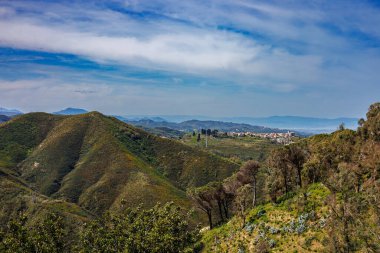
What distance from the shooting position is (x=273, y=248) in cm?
3822

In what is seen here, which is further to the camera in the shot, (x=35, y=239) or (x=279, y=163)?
(x=279, y=163)

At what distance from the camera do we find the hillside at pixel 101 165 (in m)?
129

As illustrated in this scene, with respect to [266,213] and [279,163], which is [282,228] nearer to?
[266,213]

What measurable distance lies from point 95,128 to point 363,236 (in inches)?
7083

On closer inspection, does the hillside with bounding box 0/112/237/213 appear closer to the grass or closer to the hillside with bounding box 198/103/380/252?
the hillside with bounding box 198/103/380/252

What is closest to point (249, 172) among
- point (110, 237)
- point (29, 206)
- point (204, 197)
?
point (204, 197)

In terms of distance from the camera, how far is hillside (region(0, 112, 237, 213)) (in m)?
129

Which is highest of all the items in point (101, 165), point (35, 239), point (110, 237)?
point (35, 239)

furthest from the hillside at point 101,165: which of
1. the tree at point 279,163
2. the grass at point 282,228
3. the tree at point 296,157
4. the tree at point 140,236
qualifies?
the tree at point 296,157

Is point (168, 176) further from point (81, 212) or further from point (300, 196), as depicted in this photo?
point (300, 196)

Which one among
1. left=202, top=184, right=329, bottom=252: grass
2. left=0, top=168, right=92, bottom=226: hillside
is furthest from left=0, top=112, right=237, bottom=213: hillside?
left=202, top=184, right=329, bottom=252: grass

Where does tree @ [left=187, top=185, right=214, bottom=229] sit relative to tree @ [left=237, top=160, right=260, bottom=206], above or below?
below

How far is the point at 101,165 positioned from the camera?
5994 inches

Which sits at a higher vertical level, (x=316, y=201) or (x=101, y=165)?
(x=316, y=201)
